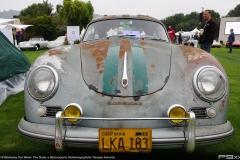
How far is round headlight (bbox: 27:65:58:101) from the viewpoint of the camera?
2.01 meters

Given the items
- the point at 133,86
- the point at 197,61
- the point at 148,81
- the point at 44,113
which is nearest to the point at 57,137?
the point at 44,113

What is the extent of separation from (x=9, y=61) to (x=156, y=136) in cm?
415

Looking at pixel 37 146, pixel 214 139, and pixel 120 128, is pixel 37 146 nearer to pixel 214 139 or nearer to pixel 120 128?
pixel 120 128

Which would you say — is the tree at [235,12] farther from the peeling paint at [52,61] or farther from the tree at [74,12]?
the peeling paint at [52,61]

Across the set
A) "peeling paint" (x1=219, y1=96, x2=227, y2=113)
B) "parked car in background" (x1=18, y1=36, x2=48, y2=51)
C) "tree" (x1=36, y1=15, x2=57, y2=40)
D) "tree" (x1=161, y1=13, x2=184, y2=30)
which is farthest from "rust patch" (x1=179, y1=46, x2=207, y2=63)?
"tree" (x1=161, y1=13, x2=184, y2=30)

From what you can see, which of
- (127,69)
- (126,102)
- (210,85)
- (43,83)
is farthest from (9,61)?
(210,85)

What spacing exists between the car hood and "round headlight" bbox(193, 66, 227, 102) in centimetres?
29

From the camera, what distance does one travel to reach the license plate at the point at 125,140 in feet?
5.86

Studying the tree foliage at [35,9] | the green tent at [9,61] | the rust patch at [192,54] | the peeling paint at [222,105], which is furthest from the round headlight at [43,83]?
the tree foliage at [35,9]

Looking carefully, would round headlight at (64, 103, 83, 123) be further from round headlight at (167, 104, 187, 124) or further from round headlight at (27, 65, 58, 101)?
round headlight at (167, 104, 187, 124)

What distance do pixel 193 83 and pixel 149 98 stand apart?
424mm

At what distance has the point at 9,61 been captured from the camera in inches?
192

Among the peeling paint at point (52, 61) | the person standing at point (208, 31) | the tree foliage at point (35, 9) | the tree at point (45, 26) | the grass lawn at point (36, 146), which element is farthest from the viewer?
the tree foliage at point (35, 9)

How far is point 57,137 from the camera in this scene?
1.80 metres
